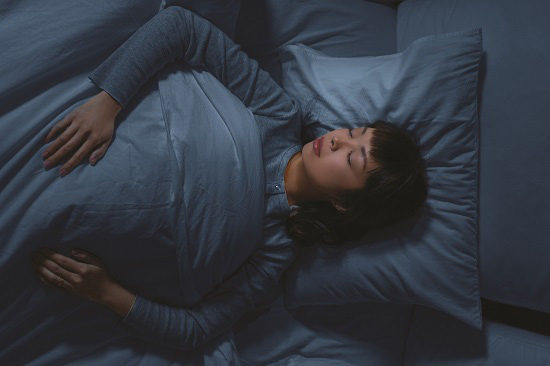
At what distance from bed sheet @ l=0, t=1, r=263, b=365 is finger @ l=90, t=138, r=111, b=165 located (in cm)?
1

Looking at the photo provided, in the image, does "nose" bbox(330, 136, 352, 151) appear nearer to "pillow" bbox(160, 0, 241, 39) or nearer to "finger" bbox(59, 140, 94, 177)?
"pillow" bbox(160, 0, 241, 39)

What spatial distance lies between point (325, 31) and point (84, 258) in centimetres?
79

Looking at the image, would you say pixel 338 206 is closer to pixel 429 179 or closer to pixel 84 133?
pixel 429 179

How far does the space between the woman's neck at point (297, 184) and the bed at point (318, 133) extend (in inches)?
4.3

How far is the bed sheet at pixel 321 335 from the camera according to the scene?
3.92 feet

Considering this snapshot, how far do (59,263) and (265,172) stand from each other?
468 millimetres

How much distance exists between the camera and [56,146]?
860mm

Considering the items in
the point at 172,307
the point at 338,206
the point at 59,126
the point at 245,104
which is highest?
the point at 59,126

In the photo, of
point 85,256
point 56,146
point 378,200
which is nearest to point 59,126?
point 56,146

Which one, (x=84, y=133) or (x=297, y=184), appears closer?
(x=84, y=133)

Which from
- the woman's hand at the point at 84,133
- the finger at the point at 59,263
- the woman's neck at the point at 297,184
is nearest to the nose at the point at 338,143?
the woman's neck at the point at 297,184

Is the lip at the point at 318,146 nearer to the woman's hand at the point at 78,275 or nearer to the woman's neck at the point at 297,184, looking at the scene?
the woman's neck at the point at 297,184

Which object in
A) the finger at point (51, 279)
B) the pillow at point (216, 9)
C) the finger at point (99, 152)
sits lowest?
the finger at point (51, 279)

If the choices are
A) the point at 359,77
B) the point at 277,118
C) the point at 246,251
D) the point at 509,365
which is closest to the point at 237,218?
the point at 246,251
